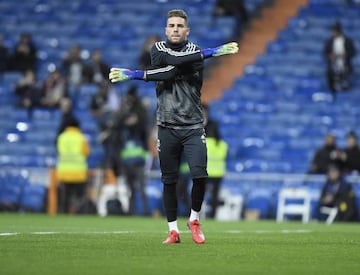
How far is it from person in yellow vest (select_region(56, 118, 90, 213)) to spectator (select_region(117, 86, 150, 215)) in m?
0.83

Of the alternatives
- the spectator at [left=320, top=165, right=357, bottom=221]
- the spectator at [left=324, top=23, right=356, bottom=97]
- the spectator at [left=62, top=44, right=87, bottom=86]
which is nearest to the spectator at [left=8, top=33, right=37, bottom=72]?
the spectator at [left=62, top=44, right=87, bottom=86]

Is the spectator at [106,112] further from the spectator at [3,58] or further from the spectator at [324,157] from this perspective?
the spectator at [324,157]

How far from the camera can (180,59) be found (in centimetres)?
1084

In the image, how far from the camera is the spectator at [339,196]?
1997 cm

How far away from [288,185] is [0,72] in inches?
352

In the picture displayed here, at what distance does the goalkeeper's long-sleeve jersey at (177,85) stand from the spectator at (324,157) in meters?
10.5

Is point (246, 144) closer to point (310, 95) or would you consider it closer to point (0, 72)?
point (310, 95)

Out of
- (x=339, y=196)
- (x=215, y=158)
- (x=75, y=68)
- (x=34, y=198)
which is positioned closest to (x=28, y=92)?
(x=75, y=68)

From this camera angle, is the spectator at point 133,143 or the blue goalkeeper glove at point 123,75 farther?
the spectator at point 133,143

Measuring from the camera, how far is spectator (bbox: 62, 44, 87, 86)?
2548 centimetres

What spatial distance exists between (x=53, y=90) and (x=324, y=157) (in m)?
6.81

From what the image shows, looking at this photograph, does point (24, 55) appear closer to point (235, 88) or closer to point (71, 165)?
point (235, 88)

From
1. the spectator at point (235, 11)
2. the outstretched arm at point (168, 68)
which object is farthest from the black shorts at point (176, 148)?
the spectator at point (235, 11)

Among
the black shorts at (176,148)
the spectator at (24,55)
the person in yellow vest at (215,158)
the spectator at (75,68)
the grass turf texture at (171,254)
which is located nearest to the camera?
the grass turf texture at (171,254)
